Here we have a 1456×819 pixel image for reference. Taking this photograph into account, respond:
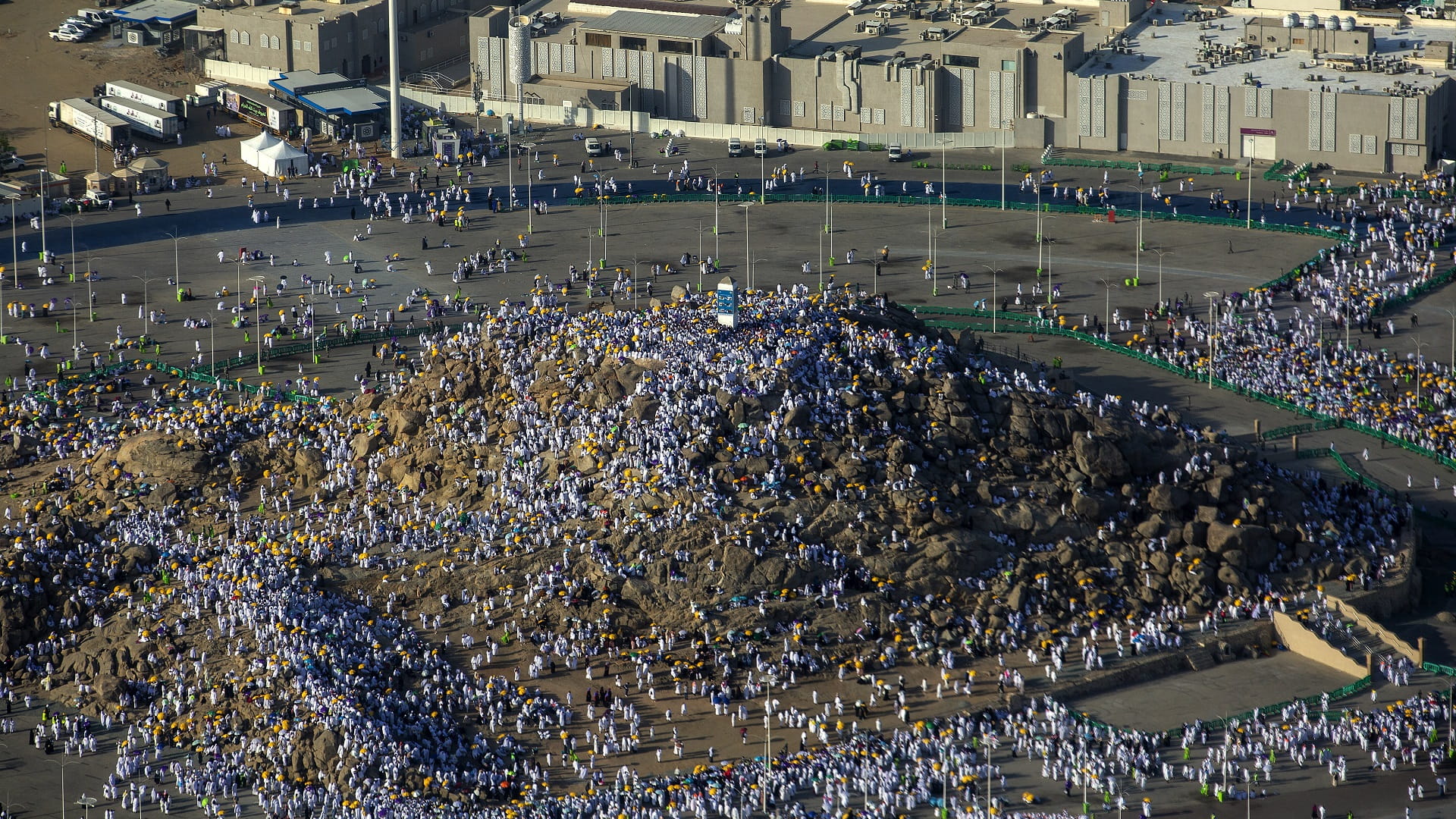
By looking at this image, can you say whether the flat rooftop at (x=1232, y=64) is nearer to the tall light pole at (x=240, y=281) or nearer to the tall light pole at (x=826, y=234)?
the tall light pole at (x=826, y=234)

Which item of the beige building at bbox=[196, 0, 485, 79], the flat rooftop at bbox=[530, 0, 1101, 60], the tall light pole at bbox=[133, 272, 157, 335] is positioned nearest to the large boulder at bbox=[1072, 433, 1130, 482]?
the tall light pole at bbox=[133, 272, 157, 335]

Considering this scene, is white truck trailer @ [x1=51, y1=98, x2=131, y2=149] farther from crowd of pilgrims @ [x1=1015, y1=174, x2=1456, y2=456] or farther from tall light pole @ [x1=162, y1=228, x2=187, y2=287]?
crowd of pilgrims @ [x1=1015, y1=174, x2=1456, y2=456]

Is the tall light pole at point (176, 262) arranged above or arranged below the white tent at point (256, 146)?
below

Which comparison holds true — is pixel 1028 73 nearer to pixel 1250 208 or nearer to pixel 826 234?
pixel 1250 208

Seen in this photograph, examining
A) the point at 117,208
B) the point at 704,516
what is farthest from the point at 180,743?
the point at 117,208

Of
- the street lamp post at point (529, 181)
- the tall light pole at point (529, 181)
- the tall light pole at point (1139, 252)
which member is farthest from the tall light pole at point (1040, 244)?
the tall light pole at point (529, 181)

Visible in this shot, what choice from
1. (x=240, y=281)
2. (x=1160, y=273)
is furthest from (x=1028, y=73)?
(x=240, y=281)
